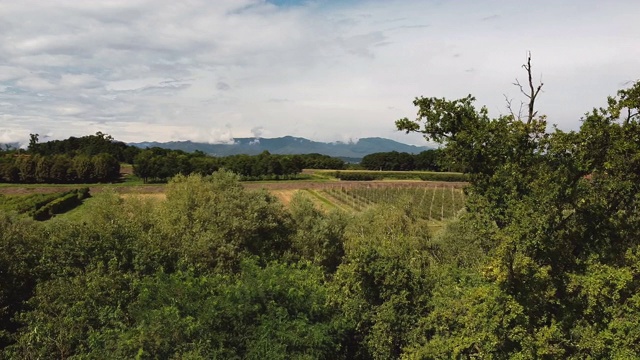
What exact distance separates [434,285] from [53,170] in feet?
348

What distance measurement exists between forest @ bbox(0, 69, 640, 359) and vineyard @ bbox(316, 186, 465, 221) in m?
56.7

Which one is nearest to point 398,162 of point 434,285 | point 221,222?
point 221,222

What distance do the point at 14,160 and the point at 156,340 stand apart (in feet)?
375

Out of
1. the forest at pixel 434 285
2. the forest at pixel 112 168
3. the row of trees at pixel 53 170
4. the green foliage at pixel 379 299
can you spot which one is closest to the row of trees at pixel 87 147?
the forest at pixel 112 168

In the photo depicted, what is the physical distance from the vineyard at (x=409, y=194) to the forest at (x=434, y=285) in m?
56.7

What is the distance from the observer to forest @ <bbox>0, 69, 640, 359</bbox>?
1254 cm

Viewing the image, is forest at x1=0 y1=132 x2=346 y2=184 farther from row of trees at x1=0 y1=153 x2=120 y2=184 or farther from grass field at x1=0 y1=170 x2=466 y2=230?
grass field at x1=0 y1=170 x2=466 y2=230

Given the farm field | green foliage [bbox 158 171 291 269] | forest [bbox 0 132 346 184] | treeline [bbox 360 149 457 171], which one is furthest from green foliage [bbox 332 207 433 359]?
treeline [bbox 360 149 457 171]

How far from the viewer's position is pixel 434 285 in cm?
1888

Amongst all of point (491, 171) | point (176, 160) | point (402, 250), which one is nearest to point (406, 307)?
point (402, 250)

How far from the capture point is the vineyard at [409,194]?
258ft

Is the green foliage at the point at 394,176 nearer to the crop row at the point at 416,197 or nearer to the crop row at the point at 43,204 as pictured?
the crop row at the point at 416,197

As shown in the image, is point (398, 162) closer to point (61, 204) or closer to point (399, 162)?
point (399, 162)

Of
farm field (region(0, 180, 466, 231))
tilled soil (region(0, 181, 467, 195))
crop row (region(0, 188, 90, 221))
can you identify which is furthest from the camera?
tilled soil (region(0, 181, 467, 195))
